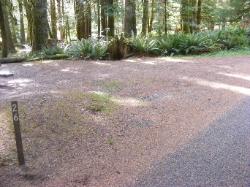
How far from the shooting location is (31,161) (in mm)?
5309

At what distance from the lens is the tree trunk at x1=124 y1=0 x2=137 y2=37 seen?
1827cm

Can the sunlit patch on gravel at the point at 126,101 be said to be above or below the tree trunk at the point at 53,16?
below

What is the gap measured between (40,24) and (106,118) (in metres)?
10.4

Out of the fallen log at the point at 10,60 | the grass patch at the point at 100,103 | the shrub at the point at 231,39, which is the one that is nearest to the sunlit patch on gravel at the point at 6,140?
the grass patch at the point at 100,103

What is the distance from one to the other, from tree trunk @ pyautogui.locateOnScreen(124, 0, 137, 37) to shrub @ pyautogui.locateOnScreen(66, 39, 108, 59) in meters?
3.86

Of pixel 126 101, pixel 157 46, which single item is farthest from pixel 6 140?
pixel 157 46

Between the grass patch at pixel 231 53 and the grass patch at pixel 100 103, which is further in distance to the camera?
the grass patch at pixel 231 53

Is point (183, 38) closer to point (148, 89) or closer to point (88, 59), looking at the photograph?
point (88, 59)

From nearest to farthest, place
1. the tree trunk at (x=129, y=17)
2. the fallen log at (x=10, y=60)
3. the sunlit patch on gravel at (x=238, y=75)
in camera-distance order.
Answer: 1. the sunlit patch on gravel at (x=238, y=75)
2. the fallen log at (x=10, y=60)
3. the tree trunk at (x=129, y=17)

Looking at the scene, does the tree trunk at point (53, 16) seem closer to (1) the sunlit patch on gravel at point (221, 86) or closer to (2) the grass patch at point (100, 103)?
(1) the sunlit patch on gravel at point (221, 86)

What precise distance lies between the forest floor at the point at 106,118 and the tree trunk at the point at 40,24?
481 cm

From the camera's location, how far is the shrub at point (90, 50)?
14664 millimetres

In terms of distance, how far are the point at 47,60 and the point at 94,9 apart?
863cm

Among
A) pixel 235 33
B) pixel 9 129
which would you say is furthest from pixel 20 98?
pixel 235 33
